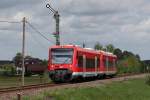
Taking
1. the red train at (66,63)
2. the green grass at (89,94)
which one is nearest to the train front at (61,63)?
the red train at (66,63)

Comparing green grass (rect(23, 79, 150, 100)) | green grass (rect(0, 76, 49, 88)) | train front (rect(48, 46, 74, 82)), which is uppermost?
train front (rect(48, 46, 74, 82))

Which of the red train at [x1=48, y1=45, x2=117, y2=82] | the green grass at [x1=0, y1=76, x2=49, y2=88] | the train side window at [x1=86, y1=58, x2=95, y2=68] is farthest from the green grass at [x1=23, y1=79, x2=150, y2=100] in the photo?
the green grass at [x1=0, y1=76, x2=49, y2=88]

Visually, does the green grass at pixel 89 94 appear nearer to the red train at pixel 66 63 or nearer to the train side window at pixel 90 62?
the red train at pixel 66 63

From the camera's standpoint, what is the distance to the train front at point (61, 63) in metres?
46.2

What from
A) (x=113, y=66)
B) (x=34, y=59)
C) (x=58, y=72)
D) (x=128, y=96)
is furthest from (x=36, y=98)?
(x=34, y=59)

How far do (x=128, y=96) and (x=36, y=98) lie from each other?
15.2m

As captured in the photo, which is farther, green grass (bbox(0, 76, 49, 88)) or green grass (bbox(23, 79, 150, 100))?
green grass (bbox(0, 76, 49, 88))

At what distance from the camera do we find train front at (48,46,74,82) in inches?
1819

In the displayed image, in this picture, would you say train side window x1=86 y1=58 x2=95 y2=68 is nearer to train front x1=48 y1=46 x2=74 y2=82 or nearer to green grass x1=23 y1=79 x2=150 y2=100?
train front x1=48 y1=46 x2=74 y2=82

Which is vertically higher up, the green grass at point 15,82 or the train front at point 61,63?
the train front at point 61,63

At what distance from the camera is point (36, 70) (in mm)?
89750

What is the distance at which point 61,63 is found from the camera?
46406 mm

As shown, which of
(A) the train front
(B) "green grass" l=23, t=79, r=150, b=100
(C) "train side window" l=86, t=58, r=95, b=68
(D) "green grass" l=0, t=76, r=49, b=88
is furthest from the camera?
(C) "train side window" l=86, t=58, r=95, b=68

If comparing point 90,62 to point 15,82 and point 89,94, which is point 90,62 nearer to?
point 15,82
